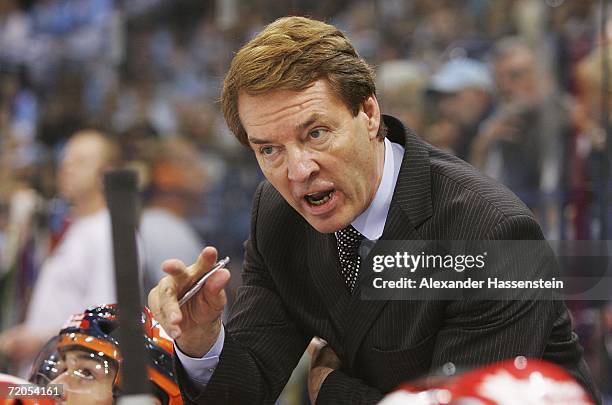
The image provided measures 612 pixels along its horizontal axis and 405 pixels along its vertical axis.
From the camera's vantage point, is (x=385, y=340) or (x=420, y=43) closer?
(x=385, y=340)

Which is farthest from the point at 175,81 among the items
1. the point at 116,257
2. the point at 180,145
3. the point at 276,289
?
the point at 116,257

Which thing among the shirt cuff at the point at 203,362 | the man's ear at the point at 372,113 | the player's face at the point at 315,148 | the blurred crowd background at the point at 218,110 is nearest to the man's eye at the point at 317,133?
the player's face at the point at 315,148

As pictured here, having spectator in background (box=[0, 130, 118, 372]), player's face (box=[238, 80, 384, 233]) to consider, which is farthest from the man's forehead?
spectator in background (box=[0, 130, 118, 372])

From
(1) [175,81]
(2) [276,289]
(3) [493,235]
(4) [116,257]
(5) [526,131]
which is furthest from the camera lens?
(1) [175,81]

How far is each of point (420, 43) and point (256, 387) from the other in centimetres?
152

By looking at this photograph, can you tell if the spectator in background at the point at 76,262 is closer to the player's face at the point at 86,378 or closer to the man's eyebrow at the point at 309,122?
the player's face at the point at 86,378

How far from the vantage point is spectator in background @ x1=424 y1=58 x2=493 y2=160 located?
2.54 m

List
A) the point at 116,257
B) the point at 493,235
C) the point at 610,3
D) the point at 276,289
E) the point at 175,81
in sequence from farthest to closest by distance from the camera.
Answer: the point at 175,81, the point at 610,3, the point at 276,289, the point at 493,235, the point at 116,257

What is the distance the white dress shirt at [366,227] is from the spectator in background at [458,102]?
1056 millimetres

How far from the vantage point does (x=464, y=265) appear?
1.36 meters

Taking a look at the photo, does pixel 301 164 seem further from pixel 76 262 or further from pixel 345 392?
pixel 76 262

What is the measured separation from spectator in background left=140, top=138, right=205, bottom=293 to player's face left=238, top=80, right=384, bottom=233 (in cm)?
95

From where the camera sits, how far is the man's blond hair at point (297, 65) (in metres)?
1.33

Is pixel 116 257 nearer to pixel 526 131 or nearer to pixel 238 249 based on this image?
pixel 238 249
